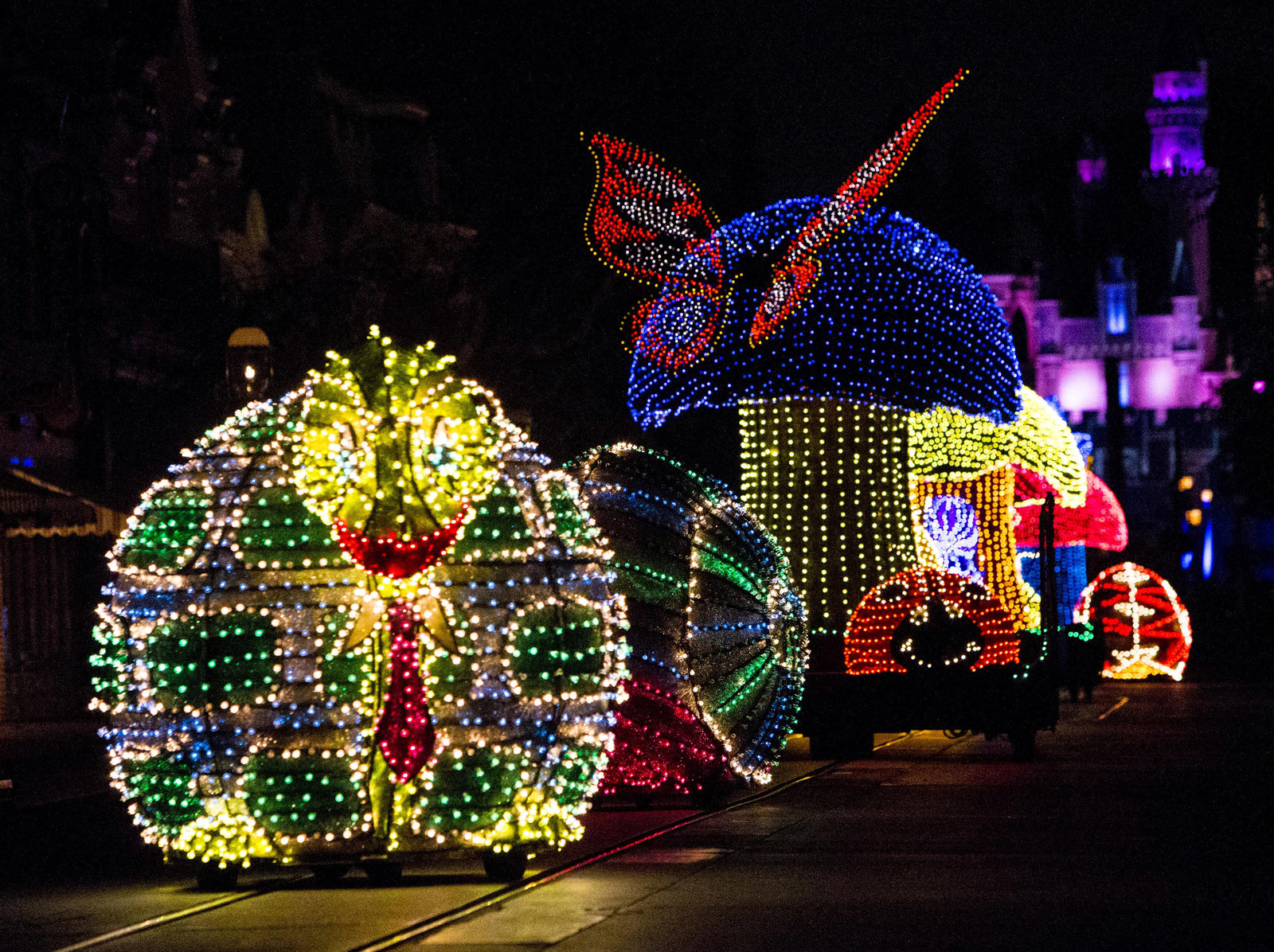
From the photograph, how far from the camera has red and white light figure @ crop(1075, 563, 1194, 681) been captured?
127 feet

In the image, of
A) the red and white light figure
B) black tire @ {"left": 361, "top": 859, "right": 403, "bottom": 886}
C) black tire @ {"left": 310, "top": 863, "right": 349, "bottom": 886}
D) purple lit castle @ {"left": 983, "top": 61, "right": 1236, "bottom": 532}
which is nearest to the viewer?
black tire @ {"left": 361, "top": 859, "right": 403, "bottom": 886}

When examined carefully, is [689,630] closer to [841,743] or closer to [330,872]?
[330,872]

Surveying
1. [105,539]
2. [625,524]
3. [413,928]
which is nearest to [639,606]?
[625,524]

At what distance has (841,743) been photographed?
776 inches

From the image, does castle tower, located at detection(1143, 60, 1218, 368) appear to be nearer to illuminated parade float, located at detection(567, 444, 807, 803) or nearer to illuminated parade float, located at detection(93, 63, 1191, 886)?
illuminated parade float, located at detection(93, 63, 1191, 886)

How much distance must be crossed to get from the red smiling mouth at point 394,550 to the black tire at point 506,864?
1.49 meters

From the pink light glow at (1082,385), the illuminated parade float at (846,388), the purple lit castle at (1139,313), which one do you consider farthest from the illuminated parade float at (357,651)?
the pink light glow at (1082,385)

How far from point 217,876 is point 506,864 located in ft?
4.74

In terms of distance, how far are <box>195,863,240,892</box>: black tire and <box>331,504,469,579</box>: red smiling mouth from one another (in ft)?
5.53

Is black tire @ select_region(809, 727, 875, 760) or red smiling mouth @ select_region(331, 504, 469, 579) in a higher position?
red smiling mouth @ select_region(331, 504, 469, 579)

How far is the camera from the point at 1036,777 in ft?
56.5

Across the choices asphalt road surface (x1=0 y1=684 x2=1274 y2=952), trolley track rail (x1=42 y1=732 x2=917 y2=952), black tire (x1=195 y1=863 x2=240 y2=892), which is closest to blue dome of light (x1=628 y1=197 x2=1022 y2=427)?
asphalt road surface (x1=0 y1=684 x2=1274 y2=952)

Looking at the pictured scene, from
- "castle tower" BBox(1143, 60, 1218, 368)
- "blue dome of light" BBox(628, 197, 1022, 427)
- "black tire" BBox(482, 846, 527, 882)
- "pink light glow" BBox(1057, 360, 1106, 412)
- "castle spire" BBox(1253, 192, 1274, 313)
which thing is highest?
"castle tower" BBox(1143, 60, 1218, 368)

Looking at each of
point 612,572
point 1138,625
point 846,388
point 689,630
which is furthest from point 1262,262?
point 612,572
